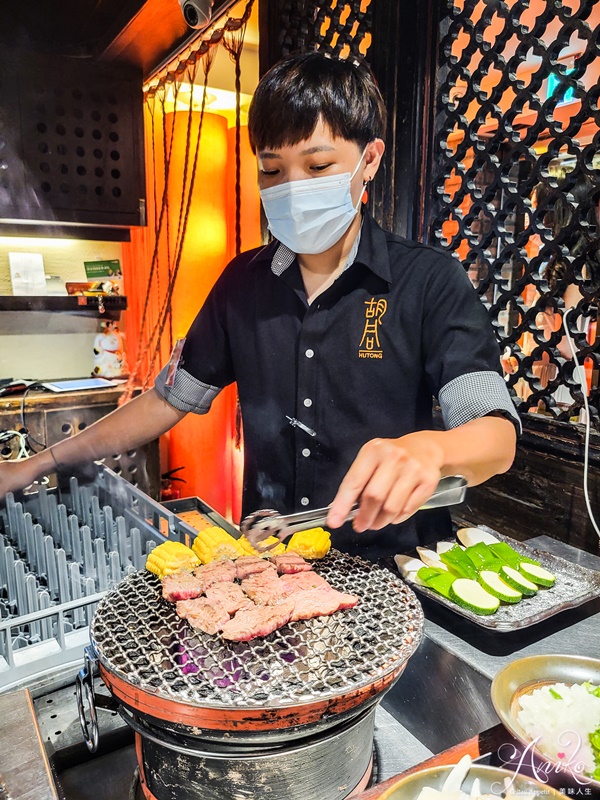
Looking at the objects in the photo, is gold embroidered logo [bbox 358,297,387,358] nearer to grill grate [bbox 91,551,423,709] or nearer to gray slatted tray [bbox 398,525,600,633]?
gray slatted tray [bbox 398,525,600,633]

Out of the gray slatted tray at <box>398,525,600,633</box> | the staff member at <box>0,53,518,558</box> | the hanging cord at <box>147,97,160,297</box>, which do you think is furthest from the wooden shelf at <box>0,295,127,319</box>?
the gray slatted tray at <box>398,525,600,633</box>

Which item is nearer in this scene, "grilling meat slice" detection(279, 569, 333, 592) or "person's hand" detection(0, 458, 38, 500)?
"grilling meat slice" detection(279, 569, 333, 592)

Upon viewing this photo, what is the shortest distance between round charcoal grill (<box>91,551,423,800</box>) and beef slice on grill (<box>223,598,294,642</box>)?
20mm

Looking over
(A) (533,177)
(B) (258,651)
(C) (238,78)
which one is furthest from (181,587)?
(C) (238,78)

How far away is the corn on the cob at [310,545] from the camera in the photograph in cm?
135

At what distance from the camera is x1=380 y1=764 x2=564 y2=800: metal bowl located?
0.79m

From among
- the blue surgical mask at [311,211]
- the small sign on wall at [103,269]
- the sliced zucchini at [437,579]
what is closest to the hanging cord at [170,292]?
the small sign on wall at [103,269]

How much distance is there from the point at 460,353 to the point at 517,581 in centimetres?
63

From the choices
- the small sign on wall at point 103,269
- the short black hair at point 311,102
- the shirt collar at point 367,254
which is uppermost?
the short black hair at point 311,102

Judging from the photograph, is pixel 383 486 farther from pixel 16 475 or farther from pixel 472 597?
pixel 16 475

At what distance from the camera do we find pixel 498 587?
1.36 meters

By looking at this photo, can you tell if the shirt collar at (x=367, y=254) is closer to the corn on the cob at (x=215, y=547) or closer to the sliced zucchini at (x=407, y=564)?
the sliced zucchini at (x=407, y=564)

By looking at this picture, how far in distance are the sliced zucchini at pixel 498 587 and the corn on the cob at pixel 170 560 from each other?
69cm

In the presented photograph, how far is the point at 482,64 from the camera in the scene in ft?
8.16
